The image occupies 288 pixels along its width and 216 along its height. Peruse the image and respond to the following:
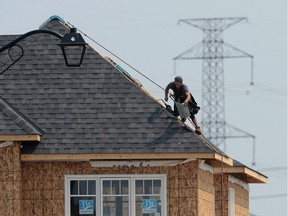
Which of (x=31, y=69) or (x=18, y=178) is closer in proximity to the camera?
(x=18, y=178)

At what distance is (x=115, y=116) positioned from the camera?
35000mm

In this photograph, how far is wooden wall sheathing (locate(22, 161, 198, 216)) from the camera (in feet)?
111

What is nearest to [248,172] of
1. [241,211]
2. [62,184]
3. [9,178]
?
[241,211]

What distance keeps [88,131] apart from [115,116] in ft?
2.81

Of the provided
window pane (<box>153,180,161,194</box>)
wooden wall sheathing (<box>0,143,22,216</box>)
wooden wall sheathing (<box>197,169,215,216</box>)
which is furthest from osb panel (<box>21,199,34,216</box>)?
wooden wall sheathing (<box>197,169,215,216</box>)

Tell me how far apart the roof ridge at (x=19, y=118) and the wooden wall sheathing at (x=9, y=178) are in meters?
0.48

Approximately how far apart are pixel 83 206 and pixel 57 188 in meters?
0.76

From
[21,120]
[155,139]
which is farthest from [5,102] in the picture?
[155,139]

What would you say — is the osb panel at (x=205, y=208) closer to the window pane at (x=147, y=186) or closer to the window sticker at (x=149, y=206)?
the window sticker at (x=149, y=206)

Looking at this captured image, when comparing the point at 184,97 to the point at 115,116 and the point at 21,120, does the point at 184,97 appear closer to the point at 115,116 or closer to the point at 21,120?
the point at 115,116

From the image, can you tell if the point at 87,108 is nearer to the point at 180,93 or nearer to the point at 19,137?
the point at 180,93

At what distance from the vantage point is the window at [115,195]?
34.1m

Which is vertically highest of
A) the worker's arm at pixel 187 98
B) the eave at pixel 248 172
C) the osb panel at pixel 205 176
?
the worker's arm at pixel 187 98

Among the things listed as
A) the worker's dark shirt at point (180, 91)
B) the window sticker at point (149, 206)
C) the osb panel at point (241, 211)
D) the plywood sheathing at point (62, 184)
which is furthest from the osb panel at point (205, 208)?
the osb panel at point (241, 211)
